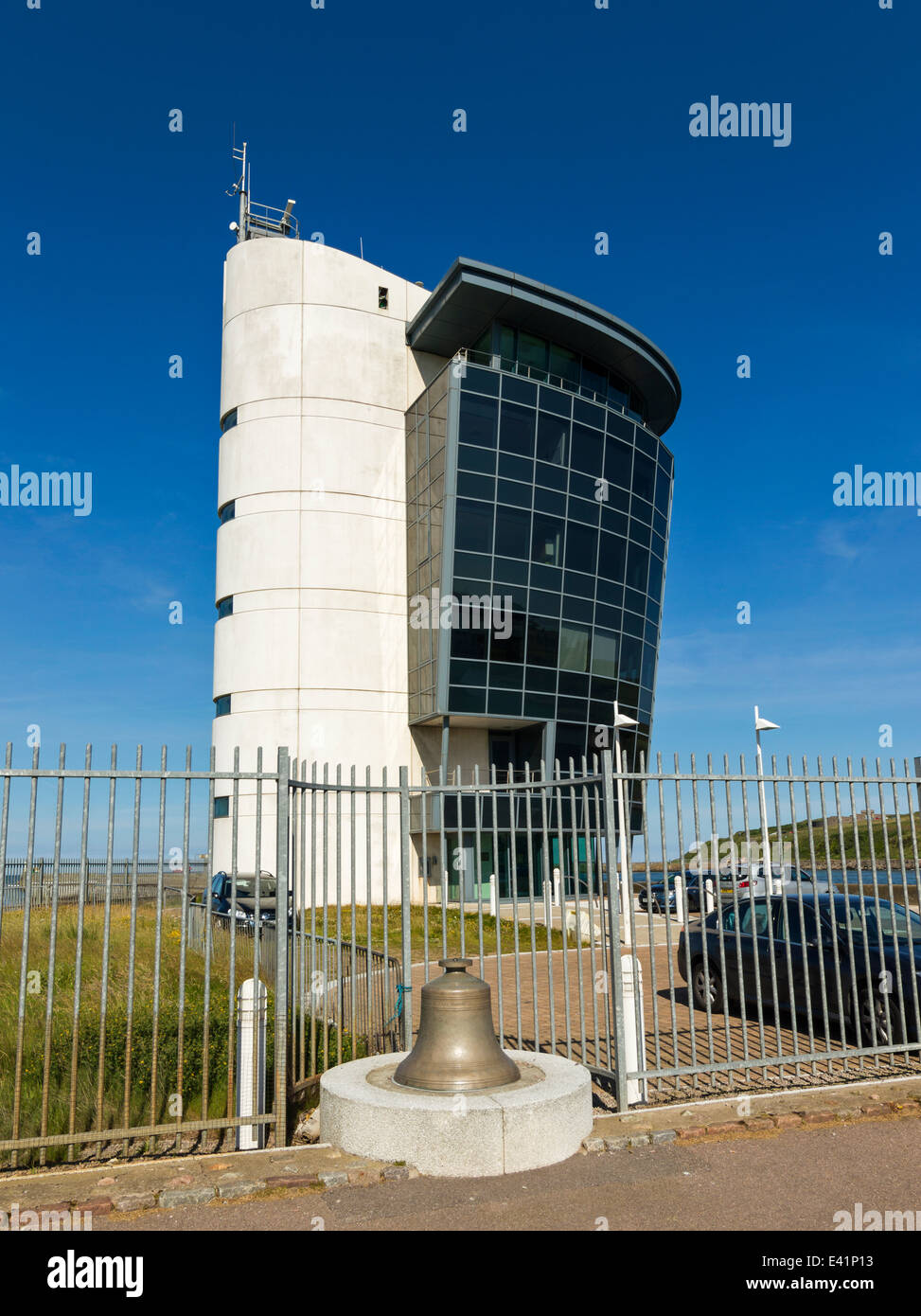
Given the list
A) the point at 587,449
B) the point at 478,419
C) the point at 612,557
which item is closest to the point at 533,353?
the point at 587,449

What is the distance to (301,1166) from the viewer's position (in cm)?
585

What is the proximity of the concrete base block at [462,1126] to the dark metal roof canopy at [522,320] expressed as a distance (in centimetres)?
2940

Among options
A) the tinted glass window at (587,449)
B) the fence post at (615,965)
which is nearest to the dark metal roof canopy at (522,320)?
the tinted glass window at (587,449)

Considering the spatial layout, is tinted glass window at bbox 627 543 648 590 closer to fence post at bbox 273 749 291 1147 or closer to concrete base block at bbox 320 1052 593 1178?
fence post at bbox 273 749 291 1147

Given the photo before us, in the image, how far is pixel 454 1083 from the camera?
6316 mm

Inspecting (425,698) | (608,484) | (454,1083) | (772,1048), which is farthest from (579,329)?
(454,1083)

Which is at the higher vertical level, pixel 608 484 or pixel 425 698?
pixel 608 484

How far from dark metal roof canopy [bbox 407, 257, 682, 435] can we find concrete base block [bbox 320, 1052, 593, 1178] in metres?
29.4

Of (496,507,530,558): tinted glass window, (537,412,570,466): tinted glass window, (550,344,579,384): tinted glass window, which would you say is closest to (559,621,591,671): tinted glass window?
(496,507,530,558): tinted glass window

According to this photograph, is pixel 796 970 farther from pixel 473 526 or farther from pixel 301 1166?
pixel 473 526

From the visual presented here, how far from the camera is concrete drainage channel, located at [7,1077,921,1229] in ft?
17.6
